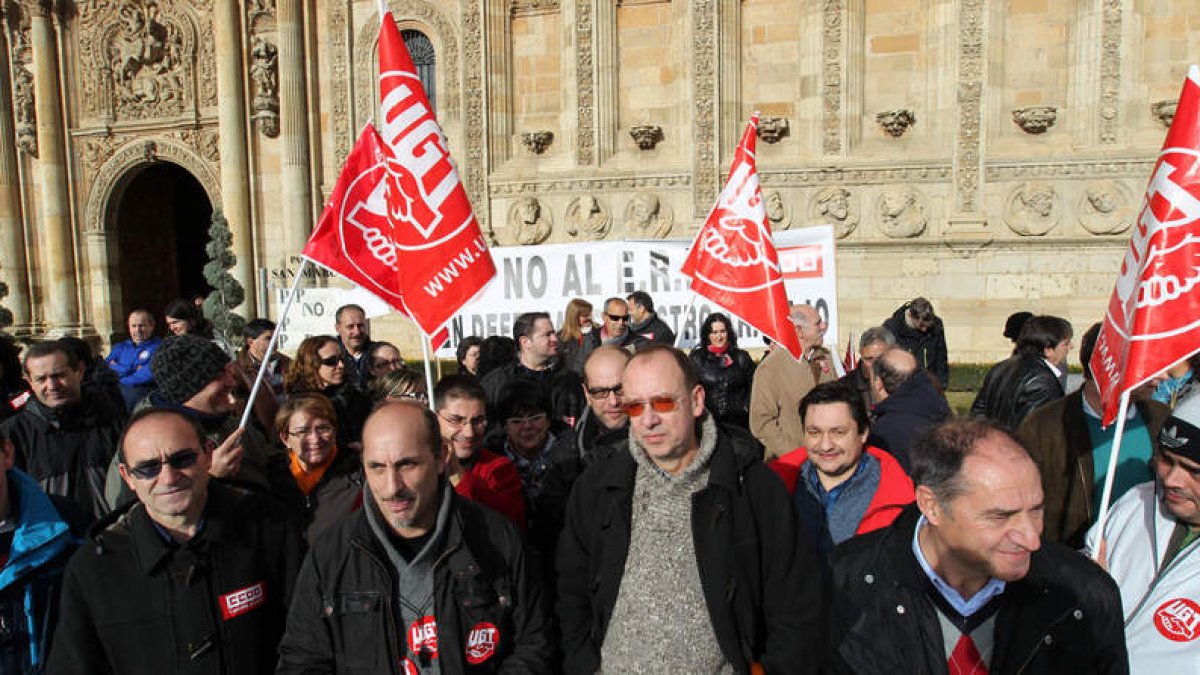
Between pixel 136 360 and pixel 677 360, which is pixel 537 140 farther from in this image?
pixel 677 360

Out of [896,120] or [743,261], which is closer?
[743,261]

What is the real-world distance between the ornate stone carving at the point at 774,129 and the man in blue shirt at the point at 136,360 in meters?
9.18

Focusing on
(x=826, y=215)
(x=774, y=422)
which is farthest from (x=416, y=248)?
(x=826, y=215)

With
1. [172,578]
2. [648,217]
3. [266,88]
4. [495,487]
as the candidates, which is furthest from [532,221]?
[172,578]

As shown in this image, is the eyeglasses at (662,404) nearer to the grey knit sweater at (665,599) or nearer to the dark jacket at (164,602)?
the grey knit sweater at (665,599)

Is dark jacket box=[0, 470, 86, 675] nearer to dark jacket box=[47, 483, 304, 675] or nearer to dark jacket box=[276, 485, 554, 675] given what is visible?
dark jacket box=[47, 483, 304, 675]

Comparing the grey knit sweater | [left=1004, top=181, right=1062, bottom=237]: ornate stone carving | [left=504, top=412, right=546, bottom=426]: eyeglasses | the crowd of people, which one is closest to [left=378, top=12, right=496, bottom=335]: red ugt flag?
[left=504, top=412, right=546, bottom=426]: eyeglasses

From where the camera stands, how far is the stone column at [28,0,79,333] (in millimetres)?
16188

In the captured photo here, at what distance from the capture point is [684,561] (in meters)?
2.55

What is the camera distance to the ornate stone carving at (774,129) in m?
12.6

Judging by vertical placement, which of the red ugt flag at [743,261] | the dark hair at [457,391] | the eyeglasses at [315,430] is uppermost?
the red ugt flag at [743,261]

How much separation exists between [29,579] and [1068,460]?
164 inches

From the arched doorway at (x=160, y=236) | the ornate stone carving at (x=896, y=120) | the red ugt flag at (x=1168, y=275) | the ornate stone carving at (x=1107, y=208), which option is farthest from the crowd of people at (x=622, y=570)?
the arched doorway at (x=160, y=236)

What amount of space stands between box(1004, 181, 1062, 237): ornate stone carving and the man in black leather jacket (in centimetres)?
741
